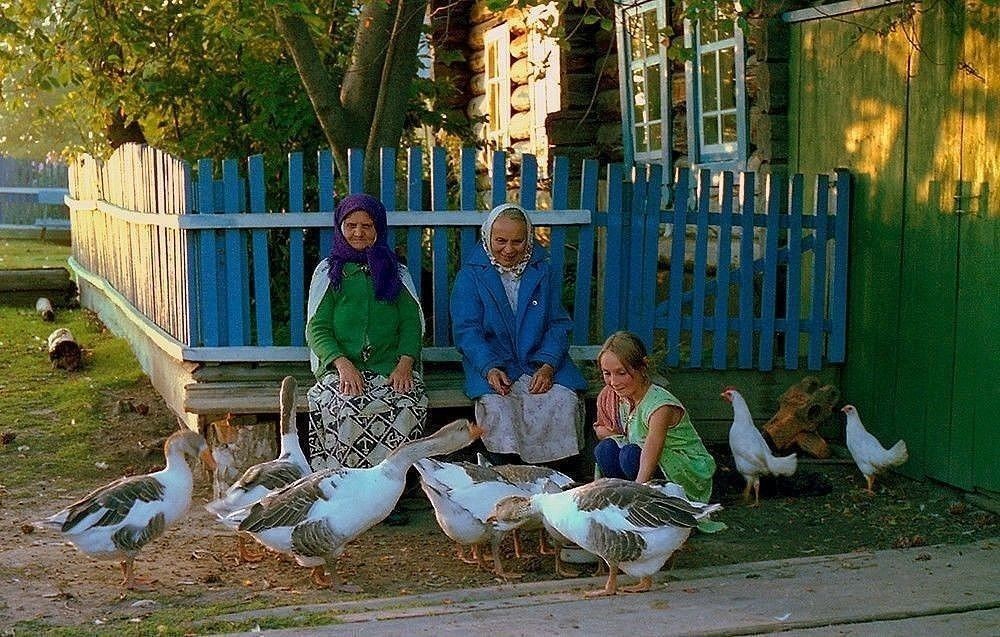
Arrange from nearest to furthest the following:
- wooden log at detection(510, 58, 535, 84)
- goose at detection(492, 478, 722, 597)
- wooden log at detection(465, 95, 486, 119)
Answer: goose at detection(492, 478, 722, 597)
wooden log at detection(510, 58, 535, 84)
wooden log at detection(465, 95, 486, 119)

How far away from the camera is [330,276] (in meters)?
6.93

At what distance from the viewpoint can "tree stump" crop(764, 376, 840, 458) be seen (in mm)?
7609

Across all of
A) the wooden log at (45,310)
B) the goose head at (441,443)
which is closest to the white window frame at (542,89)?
the wooden log at (45,310)

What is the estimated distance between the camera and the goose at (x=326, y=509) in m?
5.39

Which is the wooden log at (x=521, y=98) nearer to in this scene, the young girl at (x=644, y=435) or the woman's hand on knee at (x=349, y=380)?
the woman's hand on knee at (x=349, y=380)

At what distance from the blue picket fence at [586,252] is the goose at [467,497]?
78.0 inches

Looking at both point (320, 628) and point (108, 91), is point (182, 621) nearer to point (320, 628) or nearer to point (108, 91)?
point (320, 628)

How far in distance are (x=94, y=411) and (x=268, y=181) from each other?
80.9 inches

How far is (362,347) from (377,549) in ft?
3.92

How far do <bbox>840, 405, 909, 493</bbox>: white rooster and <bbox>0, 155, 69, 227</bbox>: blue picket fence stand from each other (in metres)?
22.0

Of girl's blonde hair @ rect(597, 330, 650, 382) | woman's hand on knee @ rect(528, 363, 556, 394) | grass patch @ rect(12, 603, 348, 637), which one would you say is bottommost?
grass patch @ rect(12, 603, 348, 637)

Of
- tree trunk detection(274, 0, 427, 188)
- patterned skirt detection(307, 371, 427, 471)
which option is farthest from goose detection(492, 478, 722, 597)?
tree trunk detection(274, 0, 427, 188)

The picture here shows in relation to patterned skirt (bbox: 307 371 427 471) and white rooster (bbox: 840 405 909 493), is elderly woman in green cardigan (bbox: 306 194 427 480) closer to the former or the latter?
patterned skirt (bbox: 307 371 427 471)

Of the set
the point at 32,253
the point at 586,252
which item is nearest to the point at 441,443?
the point at 586,252
